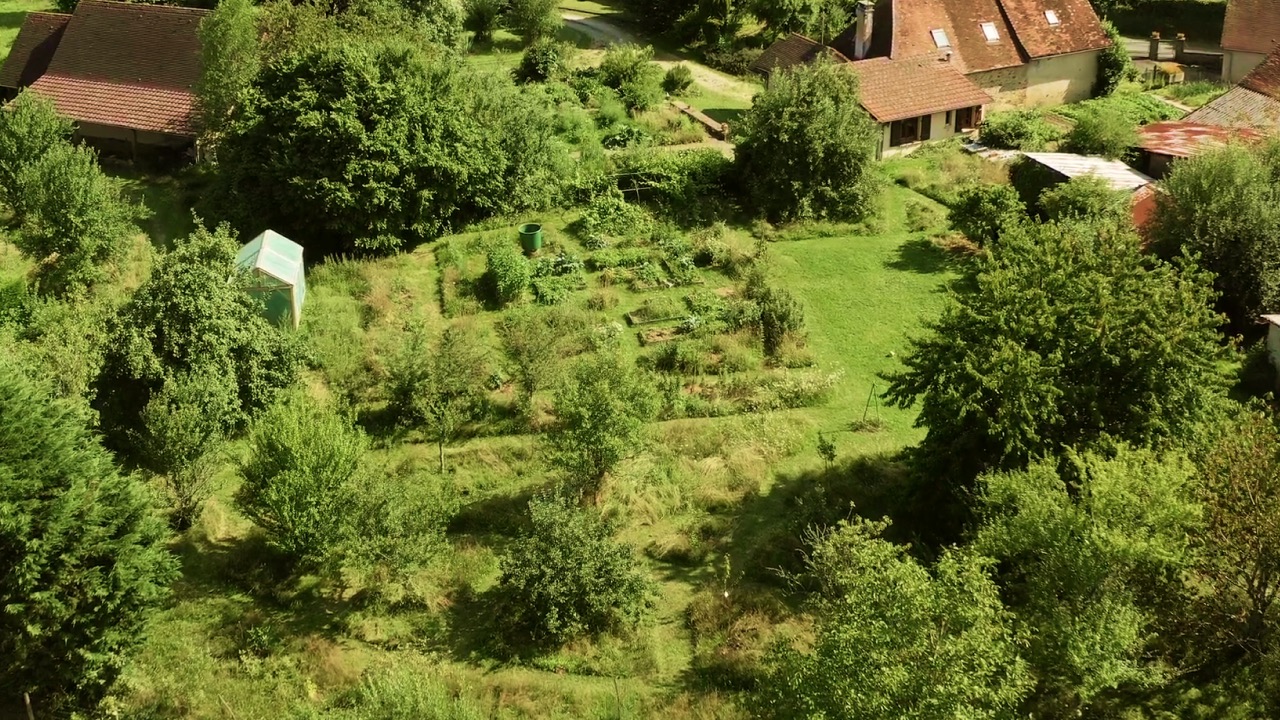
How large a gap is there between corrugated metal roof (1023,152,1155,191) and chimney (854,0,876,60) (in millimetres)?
10995

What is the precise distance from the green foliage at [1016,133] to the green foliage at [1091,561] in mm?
26534

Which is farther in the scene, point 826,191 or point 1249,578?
point 826,191

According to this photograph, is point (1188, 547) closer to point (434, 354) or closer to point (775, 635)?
point (775, 635)

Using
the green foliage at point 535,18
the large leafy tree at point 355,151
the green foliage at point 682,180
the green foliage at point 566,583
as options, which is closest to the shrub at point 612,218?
the green foliage at point 682,180

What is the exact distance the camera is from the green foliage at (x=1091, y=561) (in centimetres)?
1458

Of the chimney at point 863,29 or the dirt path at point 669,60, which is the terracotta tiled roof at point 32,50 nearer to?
the dirt path at point 669,60

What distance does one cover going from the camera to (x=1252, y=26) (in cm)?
Answer: 4756

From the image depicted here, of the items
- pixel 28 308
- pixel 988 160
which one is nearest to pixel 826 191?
pixel 988 160

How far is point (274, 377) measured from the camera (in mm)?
24734

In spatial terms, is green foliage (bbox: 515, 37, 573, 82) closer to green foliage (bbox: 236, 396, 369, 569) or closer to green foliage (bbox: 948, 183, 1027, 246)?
green foliage (bbox: 948, 183, 1027, 246)

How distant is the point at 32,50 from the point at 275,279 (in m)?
23.9

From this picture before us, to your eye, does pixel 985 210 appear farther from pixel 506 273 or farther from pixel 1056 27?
pixel 1056 27

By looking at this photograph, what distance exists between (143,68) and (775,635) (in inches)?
1369

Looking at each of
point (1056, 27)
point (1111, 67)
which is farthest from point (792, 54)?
point (1111, 67)
